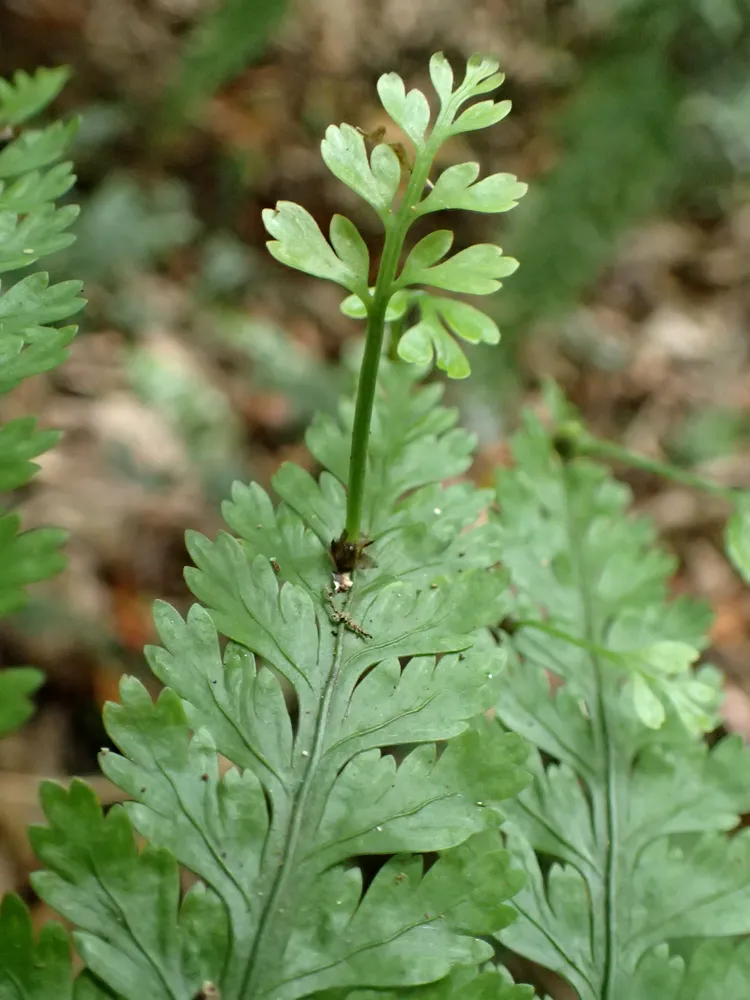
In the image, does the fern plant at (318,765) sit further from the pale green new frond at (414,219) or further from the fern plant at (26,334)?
the fern plant at (26,334)

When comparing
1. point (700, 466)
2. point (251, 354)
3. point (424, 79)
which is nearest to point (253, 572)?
point (251, 354)

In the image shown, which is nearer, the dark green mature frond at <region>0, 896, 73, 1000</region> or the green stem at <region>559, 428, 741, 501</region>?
the dark green mature frond at <region>0, 896, 73, 1000</region>

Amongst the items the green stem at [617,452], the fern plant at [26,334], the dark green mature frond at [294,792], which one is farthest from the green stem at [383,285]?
the green stem at [617,452]

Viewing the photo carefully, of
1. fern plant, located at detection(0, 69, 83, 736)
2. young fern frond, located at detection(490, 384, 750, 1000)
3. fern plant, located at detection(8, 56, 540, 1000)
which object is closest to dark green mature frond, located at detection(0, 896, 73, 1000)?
fern plant, located at detection(8, 56, 540, 1000)

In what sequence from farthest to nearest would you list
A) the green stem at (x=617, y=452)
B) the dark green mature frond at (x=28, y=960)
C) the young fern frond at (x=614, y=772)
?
the green stem at (x=617, y=452) < the young fern frond at (x=614, y=772) < the dark green mature frond at (x=28, y=960)

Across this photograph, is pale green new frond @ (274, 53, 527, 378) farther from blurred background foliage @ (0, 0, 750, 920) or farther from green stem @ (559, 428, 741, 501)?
blurred background foliage @ (0, 0, 750, 920)

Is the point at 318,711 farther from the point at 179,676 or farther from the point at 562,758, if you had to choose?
the point at 562,758
